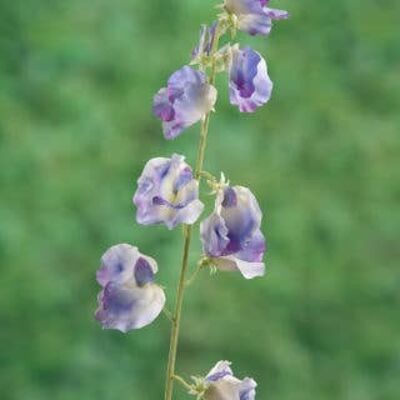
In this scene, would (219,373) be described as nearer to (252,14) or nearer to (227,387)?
(227,387)

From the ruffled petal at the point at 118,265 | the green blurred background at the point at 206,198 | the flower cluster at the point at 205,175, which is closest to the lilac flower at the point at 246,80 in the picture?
the flower cluster at the point at 205,175

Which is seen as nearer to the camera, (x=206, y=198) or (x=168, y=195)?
(x=168, y=195)

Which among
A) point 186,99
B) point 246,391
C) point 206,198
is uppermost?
point 206,198

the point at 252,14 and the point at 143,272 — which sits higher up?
the point at 252,14

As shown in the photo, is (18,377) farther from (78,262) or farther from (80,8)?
(80,8)

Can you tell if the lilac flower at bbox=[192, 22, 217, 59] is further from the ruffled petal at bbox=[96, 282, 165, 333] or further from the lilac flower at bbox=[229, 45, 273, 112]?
the ruffled petal at bbox=[96, 282, 165, 333]

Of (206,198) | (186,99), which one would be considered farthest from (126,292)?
(206,198)

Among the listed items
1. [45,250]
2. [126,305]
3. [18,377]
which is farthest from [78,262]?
[126,305]
